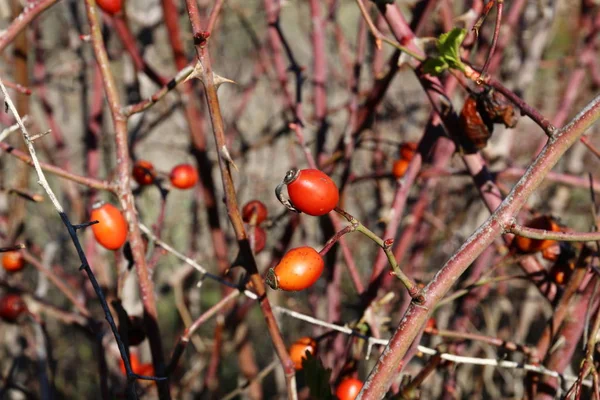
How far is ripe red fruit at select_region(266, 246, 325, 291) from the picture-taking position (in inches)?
32.1

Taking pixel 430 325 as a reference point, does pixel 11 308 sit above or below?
above

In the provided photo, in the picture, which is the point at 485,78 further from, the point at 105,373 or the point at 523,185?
the point at 105,373

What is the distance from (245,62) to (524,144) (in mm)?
1715

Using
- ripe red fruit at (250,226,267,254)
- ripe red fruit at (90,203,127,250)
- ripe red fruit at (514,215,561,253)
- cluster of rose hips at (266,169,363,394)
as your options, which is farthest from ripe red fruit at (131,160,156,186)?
ripe red fruit at (514,215,561,253)

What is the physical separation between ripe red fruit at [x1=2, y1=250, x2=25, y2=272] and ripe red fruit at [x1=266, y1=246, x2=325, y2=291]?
0.98m

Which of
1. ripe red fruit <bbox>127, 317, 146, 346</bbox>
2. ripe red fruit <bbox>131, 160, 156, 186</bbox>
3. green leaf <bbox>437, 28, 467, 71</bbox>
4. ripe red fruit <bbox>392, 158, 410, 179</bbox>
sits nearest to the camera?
green leaf <bbox>437, 28, 467, 71</bbox>

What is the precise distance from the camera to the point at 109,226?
106 cm

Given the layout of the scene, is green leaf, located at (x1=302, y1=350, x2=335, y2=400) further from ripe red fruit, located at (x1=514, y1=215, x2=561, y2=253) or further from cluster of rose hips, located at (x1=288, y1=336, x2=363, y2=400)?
ripe red fruit, located at (x1=514, y1=215, x2=561, y2=253)

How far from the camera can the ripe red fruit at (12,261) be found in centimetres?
153

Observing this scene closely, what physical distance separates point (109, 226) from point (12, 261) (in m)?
0.64

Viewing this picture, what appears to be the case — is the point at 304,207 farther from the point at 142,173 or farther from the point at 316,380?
the point at 142,173

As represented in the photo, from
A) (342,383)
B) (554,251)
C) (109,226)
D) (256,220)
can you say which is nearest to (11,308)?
(109,226)

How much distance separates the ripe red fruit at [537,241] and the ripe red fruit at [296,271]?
460 millimetres

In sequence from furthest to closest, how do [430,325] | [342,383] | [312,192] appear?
[430,325], [342,383], [312,192]
